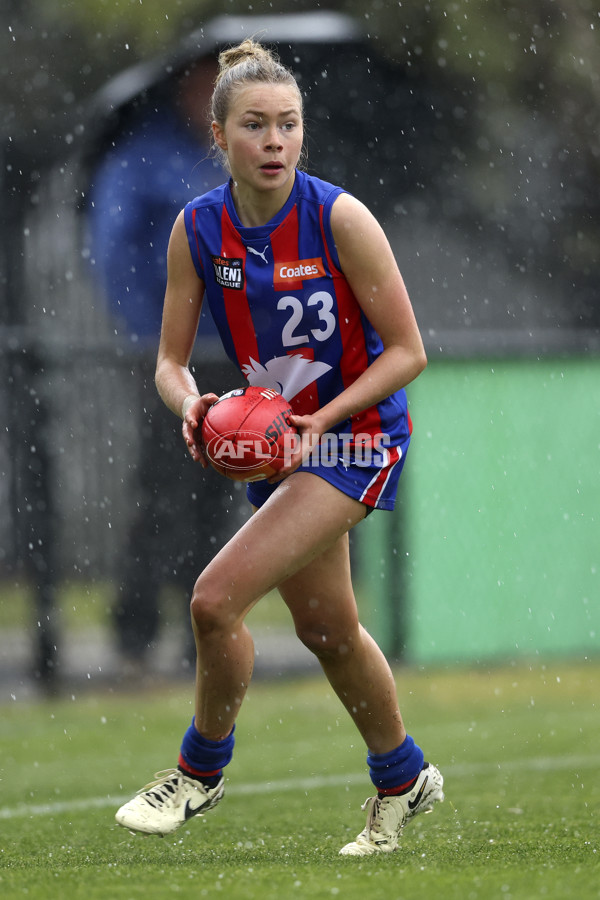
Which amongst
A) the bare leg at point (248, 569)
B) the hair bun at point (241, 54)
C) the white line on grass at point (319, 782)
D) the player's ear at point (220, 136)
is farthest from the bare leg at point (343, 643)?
the white line on grass at point (319, 782)

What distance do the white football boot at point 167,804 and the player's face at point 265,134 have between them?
1.86 meters

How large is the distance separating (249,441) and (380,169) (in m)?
8.31

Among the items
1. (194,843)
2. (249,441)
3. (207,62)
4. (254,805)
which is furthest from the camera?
(207,62)

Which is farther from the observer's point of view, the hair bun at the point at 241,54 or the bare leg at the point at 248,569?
the hair bun at the point at 241,54

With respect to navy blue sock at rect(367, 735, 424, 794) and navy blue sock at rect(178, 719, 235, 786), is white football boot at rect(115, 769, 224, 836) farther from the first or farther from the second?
navy blue sock at rect(367, 735, 424, 794)

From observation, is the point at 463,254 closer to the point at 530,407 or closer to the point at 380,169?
the point at 380,169

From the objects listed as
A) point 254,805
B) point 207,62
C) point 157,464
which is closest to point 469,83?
point 207,62

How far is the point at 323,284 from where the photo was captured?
174 inches

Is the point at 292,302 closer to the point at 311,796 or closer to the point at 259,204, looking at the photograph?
the point at 259,204

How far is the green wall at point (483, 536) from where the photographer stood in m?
9.48

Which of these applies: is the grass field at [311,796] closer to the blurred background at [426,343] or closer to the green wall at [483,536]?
the green wall at [483,536]

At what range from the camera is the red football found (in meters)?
4.21

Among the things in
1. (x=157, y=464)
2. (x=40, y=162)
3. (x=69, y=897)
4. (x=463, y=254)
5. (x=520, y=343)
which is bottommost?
(x=69, y=897)

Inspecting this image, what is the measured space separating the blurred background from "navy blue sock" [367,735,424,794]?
4666mm
